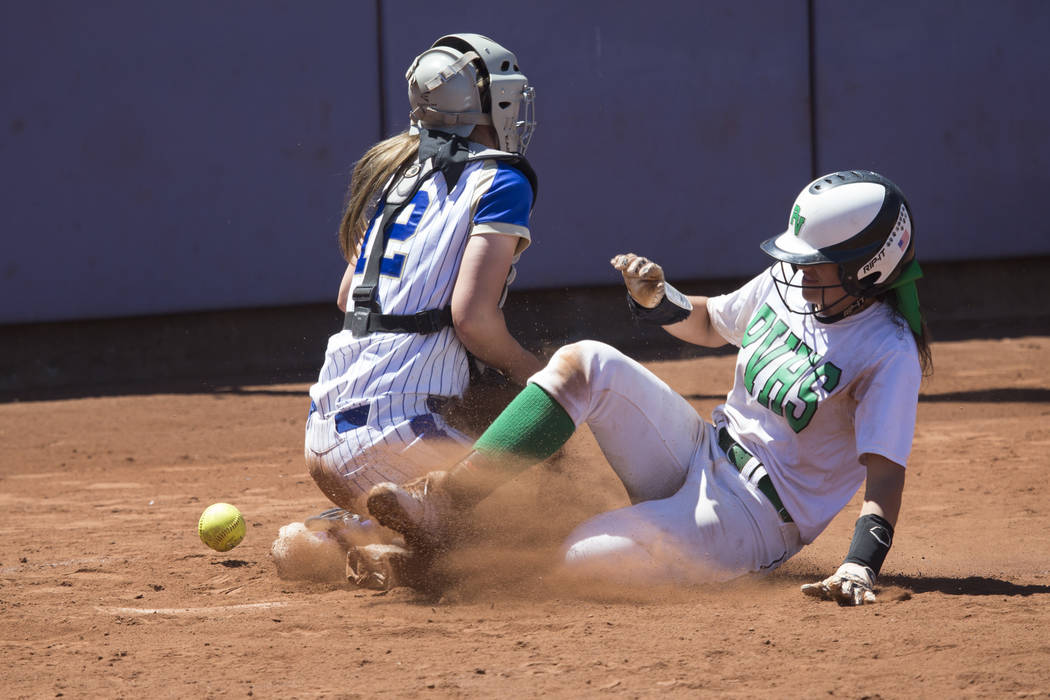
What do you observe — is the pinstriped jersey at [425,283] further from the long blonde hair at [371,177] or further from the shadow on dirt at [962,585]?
the shadow on dirt at [962,585]

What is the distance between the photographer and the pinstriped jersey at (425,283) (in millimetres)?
3793

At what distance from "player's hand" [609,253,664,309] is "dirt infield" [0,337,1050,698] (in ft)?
1.89

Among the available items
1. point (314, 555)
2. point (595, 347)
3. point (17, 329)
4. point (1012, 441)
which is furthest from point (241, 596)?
point (17, 329)

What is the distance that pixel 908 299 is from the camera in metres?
3.58

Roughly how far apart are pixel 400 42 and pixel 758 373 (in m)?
7.16

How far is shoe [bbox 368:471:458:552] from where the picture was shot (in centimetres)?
336

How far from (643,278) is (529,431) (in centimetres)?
74

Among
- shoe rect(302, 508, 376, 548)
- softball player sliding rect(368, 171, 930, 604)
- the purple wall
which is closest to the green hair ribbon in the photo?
softball player sliding rect(368, 171, 930, 604)

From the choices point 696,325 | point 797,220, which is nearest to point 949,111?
point 696,325

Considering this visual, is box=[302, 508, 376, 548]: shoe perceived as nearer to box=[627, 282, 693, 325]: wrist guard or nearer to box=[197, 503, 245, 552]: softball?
box=[197, 503, 245, 552]: softball

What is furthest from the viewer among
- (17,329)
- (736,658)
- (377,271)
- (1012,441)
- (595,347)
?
(17,329)

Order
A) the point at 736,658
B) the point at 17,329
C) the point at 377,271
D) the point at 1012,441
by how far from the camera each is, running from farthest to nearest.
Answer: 1. the point at 17,329
2. the point at 1012,441
3. the point at 377,271
4. the point at 736,658

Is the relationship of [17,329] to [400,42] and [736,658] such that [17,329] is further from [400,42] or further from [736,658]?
[736,658]

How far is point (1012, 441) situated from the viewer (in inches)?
259
